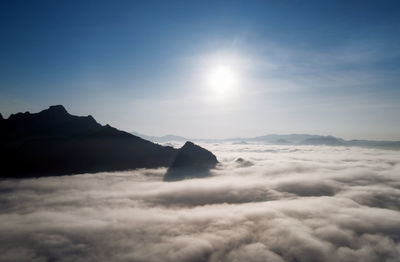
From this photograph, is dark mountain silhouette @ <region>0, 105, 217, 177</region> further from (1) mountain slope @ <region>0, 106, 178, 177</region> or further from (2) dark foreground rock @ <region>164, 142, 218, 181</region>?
(2) dark foreground rock @ <region>164, 142, 218, 181</region>

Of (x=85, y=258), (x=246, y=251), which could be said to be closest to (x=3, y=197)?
(x=85, y=258)

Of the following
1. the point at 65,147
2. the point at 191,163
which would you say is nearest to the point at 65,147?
the point at 65,147

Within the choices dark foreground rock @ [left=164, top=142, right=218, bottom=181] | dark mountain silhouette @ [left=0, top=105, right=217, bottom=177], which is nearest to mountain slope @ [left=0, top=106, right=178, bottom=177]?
dark mountain silhouette @ [left=0, top=105, right=217, bottom=177]

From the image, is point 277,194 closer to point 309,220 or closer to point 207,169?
point 309,220

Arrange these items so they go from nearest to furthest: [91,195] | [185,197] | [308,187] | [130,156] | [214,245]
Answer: [214,245]
[91,195]
[185,197]
[308,187]
[130,156]

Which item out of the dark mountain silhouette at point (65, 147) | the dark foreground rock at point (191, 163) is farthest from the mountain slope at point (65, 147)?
the dark foreground rock at point (191, 163)
